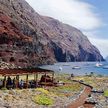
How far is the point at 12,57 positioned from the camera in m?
198

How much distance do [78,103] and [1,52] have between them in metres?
144

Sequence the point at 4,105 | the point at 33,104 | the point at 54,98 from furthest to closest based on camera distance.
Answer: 1. the point at 54,98
2. the point at 33,104
3. the point at 4,105

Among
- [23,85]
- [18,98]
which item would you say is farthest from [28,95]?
[23,85]

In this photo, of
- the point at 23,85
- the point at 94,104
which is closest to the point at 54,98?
the point at 94,104

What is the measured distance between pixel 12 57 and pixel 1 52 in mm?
7197

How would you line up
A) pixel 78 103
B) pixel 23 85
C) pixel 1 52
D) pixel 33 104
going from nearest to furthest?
pixel 33 104 → pixel 78 103 → pixel 23 85 → pixel 1 52

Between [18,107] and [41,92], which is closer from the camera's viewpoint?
[18,107]

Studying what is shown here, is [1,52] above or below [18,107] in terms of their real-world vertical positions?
above

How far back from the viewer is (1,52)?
194 m

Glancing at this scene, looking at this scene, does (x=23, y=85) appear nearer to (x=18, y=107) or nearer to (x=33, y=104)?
(x=33, y=104)

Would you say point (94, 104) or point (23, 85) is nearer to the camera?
point (94, 104)

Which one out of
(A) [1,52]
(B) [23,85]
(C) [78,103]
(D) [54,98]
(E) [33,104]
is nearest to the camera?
(E) [33,104]

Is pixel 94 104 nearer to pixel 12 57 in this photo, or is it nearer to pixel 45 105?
pixel 45 105

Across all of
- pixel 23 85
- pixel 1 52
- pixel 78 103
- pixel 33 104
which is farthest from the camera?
pixel 1 52
